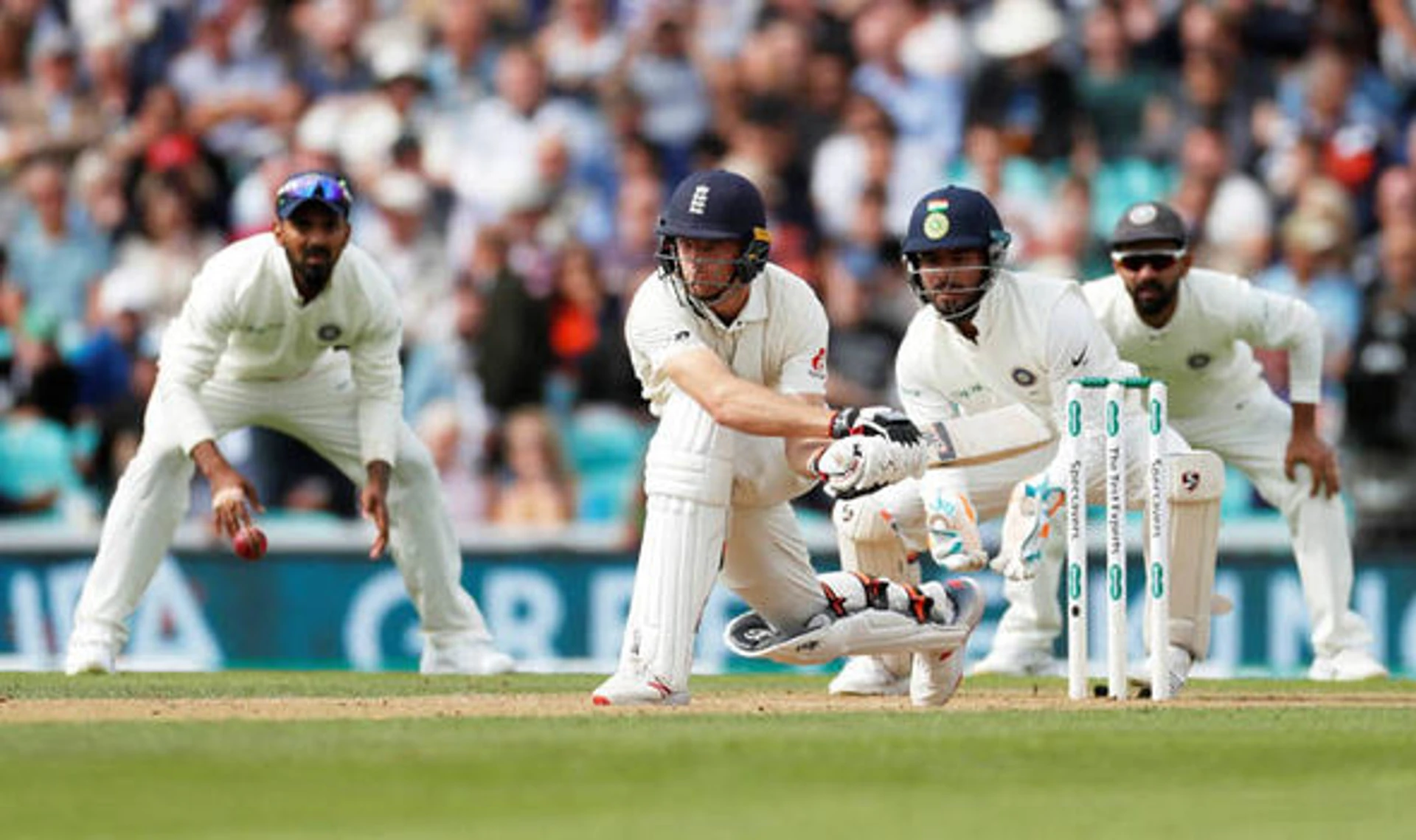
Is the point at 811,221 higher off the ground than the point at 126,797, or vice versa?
the point at 811,221

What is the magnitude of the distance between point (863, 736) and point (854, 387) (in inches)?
270

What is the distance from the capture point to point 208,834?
526 centimetres

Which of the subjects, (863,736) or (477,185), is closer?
(863,736)

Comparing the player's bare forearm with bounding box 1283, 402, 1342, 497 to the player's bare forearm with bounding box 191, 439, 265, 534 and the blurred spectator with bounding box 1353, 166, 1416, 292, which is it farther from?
the player's bare forearm with bounding box 191, 439, 265, 534

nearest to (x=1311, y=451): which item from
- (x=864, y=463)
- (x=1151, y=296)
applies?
(x=1151, y=296)

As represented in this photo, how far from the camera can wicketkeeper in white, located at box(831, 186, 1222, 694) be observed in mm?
9203

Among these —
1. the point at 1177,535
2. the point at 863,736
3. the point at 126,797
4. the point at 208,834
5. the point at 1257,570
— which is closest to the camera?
the point at 208,834

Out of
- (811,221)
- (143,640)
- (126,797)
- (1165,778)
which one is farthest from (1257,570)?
(126,797)

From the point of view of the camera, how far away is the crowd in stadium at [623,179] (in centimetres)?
1457

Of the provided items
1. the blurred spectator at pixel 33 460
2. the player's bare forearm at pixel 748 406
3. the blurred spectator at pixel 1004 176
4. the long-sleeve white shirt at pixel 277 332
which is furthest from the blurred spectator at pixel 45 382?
the player's bare forearm at pixel 748 406

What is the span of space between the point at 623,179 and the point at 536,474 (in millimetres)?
2258

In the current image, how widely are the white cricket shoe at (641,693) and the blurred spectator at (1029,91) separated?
753cm

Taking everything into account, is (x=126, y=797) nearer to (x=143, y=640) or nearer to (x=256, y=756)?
(x=256, y=756)

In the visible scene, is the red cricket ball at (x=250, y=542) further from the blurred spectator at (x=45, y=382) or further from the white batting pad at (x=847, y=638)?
the blurred spectator at (x=45, y=382)
